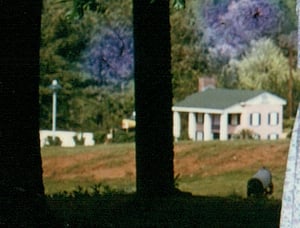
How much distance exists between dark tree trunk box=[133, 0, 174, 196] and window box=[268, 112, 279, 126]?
45435 mm

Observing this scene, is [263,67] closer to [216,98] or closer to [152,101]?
[216,98]

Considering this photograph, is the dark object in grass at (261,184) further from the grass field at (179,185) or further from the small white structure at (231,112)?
the small white structure at (231,112)

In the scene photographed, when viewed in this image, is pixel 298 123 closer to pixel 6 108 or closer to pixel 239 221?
pixel 6 108

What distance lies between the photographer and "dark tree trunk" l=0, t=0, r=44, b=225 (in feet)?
26.8

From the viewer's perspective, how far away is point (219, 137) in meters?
60.4

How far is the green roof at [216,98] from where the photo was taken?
193ft

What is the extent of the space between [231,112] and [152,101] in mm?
45434

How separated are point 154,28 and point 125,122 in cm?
4483

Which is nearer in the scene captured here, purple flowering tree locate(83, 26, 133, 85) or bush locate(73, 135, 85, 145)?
bush locate(73, 135, 85, 145)

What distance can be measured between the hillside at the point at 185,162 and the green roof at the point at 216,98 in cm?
1565

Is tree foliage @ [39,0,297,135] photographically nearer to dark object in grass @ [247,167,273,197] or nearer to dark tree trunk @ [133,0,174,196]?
dark object in grass @ [247,167,273,197]

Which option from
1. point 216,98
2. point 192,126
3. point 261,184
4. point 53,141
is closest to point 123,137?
point 53,141

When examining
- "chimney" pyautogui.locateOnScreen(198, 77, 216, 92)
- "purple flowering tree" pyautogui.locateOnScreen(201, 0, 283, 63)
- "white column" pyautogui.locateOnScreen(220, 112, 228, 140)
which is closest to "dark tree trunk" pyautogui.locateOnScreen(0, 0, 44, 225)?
"purple flowering tree" pyautogui.locateOnScreen(201, 0, 283, 63)

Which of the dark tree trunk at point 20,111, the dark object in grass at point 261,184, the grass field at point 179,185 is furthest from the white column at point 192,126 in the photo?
the dark tree trunk at point 20,111
